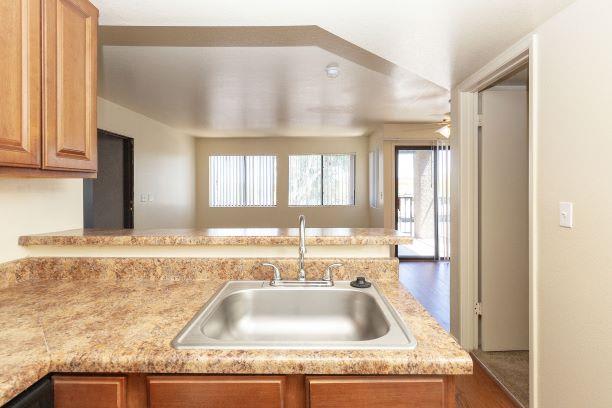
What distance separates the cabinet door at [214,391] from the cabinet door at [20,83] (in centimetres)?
82

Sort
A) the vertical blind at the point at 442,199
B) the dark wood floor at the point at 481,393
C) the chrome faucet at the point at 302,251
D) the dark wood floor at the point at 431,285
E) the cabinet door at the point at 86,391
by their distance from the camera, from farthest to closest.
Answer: the vertical blind at the point at 442,199
the dark wood floor at the point at 431,285
the dark wood floor at the point at 481,393
the chrome faucet at the point at 302,251
the cabinet door at the point at 86,391

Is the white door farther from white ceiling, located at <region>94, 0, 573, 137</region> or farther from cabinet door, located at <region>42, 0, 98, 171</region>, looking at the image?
cabinet door, located at <region>42, 0, 98, 171</region>

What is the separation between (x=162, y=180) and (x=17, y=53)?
16.0 feet

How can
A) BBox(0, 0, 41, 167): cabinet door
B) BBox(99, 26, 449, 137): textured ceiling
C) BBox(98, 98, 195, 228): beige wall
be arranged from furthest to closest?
BBox(98, 98, 195, 228): beige wall
BBox(99, 26, 449, 137): textured ceiling
BBox(0, 0, 41, 167): cabinet door

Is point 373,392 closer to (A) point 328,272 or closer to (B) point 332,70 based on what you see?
(A) point 328,272

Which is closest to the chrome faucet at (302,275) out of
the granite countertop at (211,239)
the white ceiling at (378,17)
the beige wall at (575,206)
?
the granite countertop at (211,239)

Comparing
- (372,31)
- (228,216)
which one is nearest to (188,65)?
(372,31)

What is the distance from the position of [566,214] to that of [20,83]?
86.4 inches

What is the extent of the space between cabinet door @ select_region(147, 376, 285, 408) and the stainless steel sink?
0.32 m

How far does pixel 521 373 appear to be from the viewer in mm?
2459

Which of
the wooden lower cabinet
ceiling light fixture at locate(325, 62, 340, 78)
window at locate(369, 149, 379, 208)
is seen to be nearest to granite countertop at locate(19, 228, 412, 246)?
the wooden lower cabinet

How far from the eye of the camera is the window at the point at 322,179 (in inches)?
292

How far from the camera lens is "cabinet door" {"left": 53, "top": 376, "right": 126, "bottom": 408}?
33.8 inches

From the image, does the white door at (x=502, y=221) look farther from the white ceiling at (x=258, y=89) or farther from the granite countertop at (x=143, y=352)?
the granite countertop at (x=143, y=352)
